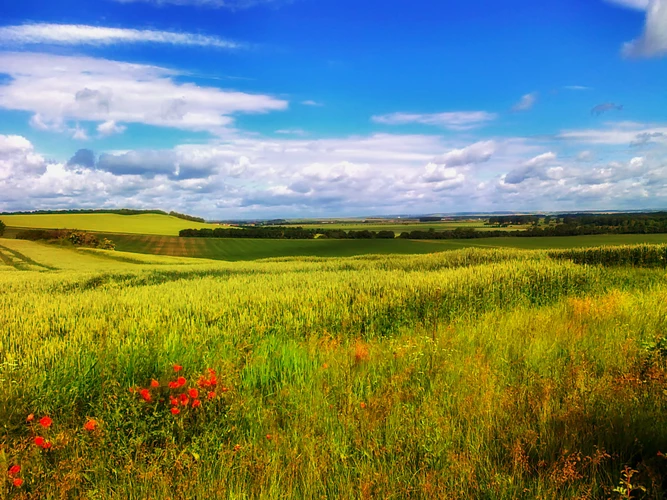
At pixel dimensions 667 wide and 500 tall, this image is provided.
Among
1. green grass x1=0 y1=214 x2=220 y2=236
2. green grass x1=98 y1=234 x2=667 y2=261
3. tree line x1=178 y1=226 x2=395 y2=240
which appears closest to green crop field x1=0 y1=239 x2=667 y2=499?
green grass x1=98 y1=234 x2=667 y2=261

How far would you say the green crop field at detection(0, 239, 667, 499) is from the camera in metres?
3.11

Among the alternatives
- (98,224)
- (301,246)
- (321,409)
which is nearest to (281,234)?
(301,246)

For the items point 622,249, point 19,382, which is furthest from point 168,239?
point 19,382

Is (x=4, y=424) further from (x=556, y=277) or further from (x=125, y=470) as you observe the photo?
(x=556, y=277)

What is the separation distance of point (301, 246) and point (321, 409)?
68314 millimetres

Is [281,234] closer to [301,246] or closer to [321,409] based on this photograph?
[301,246]

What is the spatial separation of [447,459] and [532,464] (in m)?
0.72

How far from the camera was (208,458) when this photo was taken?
3.46 m

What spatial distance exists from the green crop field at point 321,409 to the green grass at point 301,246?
5064 centimetres

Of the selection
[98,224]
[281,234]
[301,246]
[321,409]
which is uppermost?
[98,224]

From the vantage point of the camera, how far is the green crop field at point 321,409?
3.11 m

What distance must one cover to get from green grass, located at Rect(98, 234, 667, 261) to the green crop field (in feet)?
166

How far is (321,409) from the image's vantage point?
169 inches

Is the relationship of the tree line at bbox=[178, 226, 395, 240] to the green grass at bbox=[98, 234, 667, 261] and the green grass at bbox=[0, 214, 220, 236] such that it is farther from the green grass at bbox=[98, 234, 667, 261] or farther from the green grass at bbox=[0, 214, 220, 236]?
the green grass at bbox=[98, 234, 667, 261]
